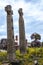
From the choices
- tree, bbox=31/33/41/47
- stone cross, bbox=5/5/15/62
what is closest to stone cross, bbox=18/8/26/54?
stone cross, bbox=5/5/15/62

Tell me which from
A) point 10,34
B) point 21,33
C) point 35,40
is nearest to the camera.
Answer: point 10,34

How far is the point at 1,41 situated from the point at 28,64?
44.5 m

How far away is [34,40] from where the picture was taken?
65.2 m

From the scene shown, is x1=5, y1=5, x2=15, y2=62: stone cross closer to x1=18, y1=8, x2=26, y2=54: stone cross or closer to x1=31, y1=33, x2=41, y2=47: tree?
x1=18, y1=8, x2=26, y2=54: stone cross

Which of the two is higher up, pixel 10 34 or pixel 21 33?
pixel 21 33

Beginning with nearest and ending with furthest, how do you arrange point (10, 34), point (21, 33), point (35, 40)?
point (10, 34) < point (21, 33) < point (35, 40)

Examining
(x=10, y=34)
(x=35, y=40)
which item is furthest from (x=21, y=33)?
(x=35, y=40)

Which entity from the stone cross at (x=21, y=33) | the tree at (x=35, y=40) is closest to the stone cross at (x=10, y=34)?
the stone cross at (x=21, y=33)

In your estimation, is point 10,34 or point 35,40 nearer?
point 10,34

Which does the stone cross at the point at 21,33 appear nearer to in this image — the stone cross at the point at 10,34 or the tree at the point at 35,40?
the stone cross at the point at 10,34

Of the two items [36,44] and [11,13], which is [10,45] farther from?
[36,44]

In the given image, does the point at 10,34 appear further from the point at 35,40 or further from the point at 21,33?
the point at 35,40

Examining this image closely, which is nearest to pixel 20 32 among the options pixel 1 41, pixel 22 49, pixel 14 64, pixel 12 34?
pixel 22 49

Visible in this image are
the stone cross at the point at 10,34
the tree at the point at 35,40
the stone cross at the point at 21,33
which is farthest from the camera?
the tree at the point at 35,40
